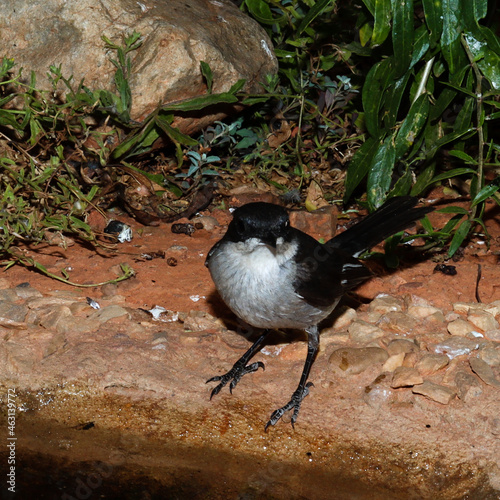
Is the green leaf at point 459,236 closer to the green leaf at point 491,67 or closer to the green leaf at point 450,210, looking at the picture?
the green leaf at point 450,210

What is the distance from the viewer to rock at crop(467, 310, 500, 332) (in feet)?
14.1

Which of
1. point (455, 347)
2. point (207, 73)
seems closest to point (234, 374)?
point (455, 347)

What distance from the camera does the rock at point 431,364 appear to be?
3934 millimetres

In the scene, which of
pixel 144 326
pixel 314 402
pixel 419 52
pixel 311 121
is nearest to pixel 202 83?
pixel 311 121

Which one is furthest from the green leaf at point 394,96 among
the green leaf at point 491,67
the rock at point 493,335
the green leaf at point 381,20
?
the rock at point 493,335

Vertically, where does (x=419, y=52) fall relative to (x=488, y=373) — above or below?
above

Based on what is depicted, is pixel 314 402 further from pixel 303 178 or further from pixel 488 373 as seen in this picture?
pixel 303 178

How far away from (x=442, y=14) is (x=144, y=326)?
9.40 feet

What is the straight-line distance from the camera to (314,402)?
150 inches

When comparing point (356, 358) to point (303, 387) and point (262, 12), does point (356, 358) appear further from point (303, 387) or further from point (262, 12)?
point (262, 12)

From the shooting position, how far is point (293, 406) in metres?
3.74

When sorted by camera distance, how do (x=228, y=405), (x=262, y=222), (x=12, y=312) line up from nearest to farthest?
(x=262, y=222) < (x=228, y=405) < (x=12, y=312)

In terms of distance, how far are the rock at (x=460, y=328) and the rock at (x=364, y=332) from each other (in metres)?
0.44

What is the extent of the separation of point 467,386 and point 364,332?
768mm
